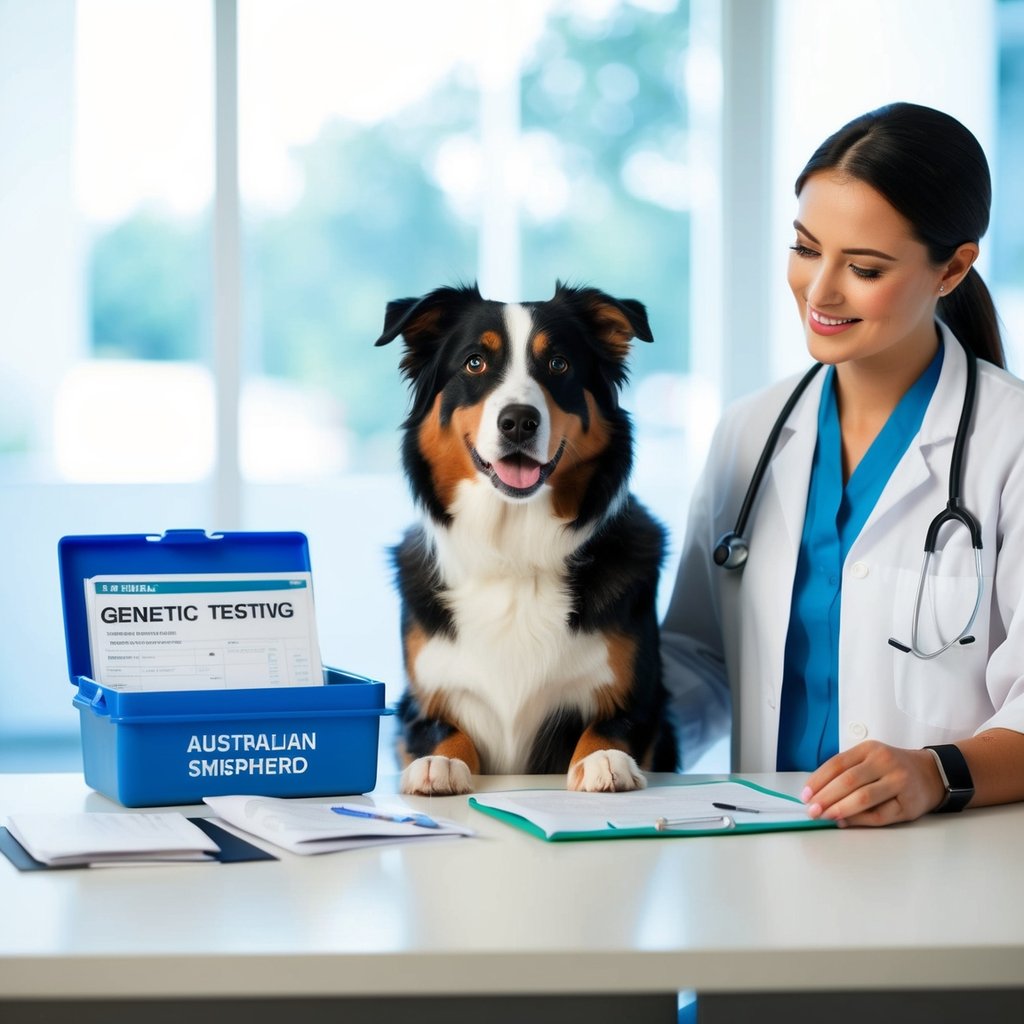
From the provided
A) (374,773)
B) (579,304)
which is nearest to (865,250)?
(579,304)

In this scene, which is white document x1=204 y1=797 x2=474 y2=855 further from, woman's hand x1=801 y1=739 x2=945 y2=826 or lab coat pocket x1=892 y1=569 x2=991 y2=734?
lab coat pocket x1=892 y1=569 x2=991 y2=734

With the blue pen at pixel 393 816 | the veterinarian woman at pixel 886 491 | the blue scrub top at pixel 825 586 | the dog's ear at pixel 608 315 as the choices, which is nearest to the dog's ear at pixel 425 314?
Answer: the dog's ear at pixel 608 315

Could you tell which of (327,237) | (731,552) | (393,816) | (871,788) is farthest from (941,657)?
(327,237)

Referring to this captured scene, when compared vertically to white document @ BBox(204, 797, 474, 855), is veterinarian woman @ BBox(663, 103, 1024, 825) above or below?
above

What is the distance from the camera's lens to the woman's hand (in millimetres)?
1283

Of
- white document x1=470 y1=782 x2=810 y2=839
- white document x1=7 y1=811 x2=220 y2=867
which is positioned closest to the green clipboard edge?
white document x1=470 y1=782 x2=810 y2=839

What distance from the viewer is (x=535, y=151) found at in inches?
187

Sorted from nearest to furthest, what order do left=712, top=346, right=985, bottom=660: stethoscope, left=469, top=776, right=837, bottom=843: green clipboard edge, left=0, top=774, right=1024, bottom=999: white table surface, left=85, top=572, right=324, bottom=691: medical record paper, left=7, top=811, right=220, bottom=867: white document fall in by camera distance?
left=0, top=774, right=1024, bottom=999: white table surface < left=7, top=811, right=220, bottom=867: white document < left=469, top=776, right=837, bottom=843: green clipboard edge < left=85, top=572, right=324, bottom=691: medical record paper < left=712, top=346, right=985, bottom=660: stethoscope

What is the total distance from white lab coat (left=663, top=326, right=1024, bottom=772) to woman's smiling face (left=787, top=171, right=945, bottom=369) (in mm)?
160

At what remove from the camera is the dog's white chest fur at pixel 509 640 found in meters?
1.71

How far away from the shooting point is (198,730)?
139 centimetres

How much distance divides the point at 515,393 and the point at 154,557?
0.57 m

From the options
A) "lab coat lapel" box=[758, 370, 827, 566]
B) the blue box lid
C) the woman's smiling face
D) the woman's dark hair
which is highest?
Answer: the woman's dark hair

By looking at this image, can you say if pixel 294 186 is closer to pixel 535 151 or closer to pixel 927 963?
pixel 535 151
